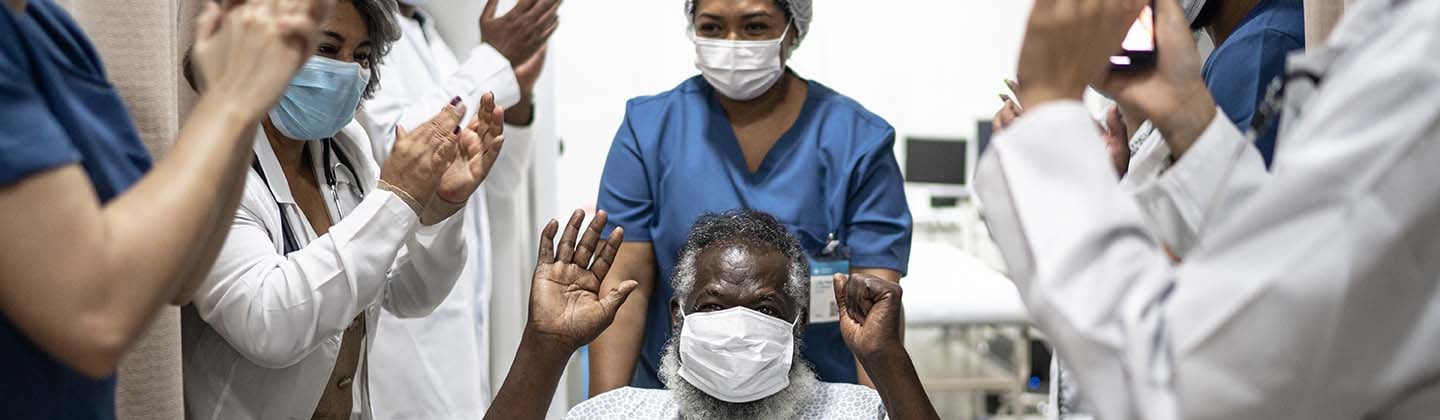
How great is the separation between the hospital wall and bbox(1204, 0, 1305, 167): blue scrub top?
305 cm

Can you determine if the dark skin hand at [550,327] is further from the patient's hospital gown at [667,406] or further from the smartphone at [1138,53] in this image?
the smartphone at [1138,53]

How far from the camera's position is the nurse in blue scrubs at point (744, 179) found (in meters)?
2.29

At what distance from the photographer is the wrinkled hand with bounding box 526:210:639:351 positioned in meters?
1.82

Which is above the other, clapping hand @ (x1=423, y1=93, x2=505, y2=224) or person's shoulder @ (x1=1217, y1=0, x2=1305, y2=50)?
person's shoulder @ (x1=1217, y1=0, x2=1305, y2=50)

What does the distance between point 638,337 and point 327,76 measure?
800 mm

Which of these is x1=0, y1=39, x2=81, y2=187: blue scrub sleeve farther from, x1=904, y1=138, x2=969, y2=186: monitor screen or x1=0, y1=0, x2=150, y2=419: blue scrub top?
x1=904, y1=138, x2=969, y2=186: monitor screen

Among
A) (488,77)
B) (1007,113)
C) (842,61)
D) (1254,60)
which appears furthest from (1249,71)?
(842,61)

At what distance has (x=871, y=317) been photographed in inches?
71.1

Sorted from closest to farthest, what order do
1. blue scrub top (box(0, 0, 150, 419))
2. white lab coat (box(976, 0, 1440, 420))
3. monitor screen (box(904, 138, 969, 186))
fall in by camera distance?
1. white lab coat (box(976, 0, 1440, 420))
2. blue scrub top (box(0, 0, 150, 419))
3. monitor screen (box(904, 138, 969, 186))

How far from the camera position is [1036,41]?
41.4 inches

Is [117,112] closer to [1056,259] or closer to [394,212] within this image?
[394,212]

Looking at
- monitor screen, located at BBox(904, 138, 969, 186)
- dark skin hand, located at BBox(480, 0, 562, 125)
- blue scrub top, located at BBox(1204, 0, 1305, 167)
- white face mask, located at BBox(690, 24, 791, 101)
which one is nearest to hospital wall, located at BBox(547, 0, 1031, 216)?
monitor screen, located at BBox(904, 138, 969, 186)

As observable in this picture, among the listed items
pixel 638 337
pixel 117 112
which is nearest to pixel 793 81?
pixel 638 337

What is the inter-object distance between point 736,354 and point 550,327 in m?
0.34
